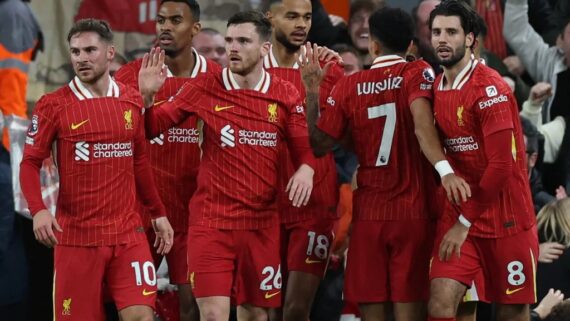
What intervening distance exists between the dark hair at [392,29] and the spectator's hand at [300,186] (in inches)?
38.5

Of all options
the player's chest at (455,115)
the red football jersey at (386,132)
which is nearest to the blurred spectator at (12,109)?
the red football jersey at (386,132)

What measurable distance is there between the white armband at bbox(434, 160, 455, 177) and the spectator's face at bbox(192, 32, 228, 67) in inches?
130

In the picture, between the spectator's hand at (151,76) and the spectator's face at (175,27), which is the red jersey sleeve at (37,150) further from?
the spectator's face at (175,27)

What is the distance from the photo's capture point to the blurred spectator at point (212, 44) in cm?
1116

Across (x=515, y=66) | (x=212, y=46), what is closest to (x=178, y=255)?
(x=212, y=46)

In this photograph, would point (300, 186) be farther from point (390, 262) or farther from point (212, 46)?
point (212, 46)

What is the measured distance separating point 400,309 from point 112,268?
1891mm

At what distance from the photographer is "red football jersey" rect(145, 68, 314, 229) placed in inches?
343

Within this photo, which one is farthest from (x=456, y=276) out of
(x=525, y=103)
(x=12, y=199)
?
(x=12, y=199)

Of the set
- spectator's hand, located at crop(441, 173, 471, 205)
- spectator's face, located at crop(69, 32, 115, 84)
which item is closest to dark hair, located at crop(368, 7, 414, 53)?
spectator's hand, located at crop(441, 173, 471, 205)

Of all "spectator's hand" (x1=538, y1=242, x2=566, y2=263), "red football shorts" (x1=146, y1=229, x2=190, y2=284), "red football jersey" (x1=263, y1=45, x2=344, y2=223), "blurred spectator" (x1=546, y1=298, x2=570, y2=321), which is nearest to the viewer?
"red football jersey" (x1=263, y1=45, x2=344, y2=223)

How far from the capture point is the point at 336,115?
8859 millimetres

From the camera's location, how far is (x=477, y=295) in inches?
339

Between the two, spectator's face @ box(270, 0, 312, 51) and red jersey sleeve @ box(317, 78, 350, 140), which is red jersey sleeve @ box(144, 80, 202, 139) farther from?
spectator's face @ box(270, 0, 312, 51)
